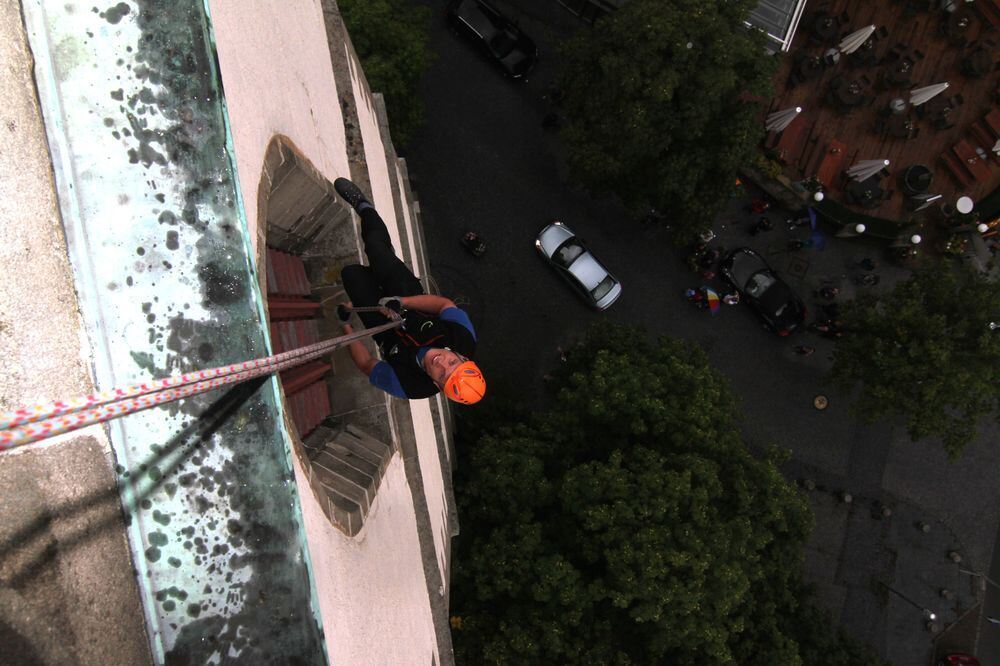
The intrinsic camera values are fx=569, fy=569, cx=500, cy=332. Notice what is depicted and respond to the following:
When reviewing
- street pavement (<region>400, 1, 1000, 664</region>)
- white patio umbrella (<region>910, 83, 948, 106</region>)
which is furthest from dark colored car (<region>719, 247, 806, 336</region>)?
white patio umbrella (<region>910, 83, 948, 106</region>)

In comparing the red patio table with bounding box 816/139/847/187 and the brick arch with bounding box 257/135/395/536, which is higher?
the brick arch with bounding box 257/135/395/536

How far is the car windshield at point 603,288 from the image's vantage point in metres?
15.8

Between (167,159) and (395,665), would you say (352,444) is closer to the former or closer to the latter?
(395,665)

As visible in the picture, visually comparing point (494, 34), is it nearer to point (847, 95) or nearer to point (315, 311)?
point (847, 95)

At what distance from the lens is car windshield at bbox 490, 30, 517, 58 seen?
52.9ft

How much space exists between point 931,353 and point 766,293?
4.87 m

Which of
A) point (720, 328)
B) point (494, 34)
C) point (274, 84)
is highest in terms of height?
point (494, 34)

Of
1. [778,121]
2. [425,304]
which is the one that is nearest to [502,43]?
[778,121]

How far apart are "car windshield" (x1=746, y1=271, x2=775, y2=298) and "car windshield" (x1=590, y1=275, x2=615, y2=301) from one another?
13.0ft

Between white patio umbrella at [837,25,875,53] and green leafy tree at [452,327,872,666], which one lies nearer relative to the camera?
green leafy tree at [452,327,872,666]

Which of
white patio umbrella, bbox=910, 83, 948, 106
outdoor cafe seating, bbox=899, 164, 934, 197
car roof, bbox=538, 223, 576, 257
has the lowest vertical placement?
outdoor cafe seating, bbox=899, 164, 934, 197

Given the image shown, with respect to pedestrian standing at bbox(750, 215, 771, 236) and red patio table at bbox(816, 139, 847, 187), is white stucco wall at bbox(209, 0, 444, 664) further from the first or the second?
red patio table at bbox(816, 139, 847, 187)

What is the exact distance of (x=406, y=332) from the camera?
189 inches

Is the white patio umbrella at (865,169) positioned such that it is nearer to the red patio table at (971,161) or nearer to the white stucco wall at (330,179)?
the red patio table at (971,161)
